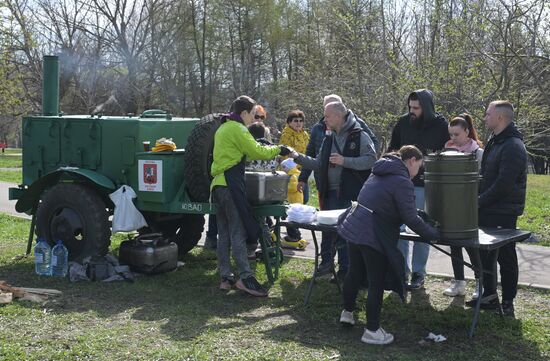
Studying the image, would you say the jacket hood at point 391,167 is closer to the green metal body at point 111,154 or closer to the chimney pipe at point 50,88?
the green metal body at point 111,154

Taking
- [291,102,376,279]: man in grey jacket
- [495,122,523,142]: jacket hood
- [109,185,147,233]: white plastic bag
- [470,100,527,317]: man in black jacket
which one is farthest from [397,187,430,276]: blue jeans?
[109,185,147,233]: white plastic bag

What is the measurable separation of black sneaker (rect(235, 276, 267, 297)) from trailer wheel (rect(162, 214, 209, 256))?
6.94 feet

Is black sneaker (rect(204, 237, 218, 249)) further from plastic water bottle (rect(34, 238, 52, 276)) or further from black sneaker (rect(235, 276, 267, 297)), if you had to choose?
→ black sneaker (rect(235, 276, 267, 297))

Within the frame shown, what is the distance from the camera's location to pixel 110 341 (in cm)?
518

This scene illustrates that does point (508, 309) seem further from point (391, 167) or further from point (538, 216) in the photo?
point (538, 216)

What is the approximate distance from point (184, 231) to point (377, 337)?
4.01 meters

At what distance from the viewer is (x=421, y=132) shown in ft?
22.4

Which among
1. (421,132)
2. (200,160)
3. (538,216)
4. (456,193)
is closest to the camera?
(456,193)

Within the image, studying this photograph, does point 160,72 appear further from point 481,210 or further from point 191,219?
point 481,210

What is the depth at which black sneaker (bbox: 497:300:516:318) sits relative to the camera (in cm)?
591

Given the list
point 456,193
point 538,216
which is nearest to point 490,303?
point 456,193

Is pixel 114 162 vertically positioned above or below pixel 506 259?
above

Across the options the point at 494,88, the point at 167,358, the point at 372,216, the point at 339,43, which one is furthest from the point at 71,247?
the point at 339,43

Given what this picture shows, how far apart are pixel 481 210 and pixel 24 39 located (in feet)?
94.2
